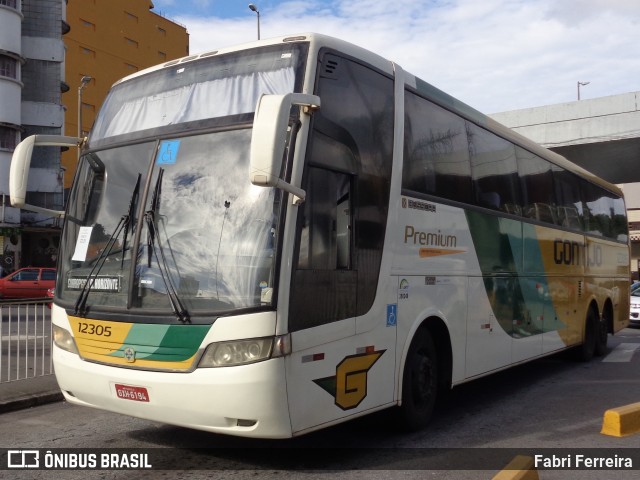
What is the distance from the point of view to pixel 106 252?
5.77 meters

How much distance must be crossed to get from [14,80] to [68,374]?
3397 centimetres

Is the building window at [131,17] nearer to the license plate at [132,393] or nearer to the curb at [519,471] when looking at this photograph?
the license plate at [132,393]

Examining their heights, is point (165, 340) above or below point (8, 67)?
below

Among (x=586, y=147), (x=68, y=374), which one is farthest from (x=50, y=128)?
(x=68, y=374)

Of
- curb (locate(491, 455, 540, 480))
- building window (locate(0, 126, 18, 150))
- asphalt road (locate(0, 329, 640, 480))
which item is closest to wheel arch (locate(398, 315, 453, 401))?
asphalt road (locate(0, 329, 640, 480))

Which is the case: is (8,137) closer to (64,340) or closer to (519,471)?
(64,340)

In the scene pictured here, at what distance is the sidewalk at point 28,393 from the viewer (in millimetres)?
8180

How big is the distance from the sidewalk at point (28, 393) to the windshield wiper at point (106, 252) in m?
3.02

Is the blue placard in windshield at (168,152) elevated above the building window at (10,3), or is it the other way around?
the building window at (10,3)

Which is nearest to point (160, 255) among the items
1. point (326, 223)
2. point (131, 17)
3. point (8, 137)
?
point (326, 223)

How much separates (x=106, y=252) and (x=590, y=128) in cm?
2369

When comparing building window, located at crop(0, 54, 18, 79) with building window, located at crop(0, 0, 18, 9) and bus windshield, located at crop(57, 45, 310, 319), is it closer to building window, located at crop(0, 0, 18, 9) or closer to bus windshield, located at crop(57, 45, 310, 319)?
building window, located at crop(0, 0, 18, 9)

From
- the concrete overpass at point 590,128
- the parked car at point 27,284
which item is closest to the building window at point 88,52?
the parked car at point 27,284

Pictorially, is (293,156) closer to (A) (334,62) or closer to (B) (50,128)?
(A) (334,62)
